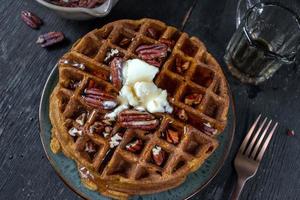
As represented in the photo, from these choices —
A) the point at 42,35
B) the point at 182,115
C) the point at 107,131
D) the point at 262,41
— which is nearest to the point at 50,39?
the point at 42,35

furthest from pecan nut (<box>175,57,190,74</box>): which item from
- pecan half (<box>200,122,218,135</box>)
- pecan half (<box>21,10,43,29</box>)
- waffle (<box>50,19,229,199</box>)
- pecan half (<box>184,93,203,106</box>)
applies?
pecan half (<box>21,10,43,29</box>)

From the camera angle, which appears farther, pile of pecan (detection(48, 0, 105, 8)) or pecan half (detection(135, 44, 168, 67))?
pile of pecan (detection(48, 0, 105, 8))

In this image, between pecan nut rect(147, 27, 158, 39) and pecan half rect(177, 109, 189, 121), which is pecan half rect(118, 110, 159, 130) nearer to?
pecan half rect(177, 109, 189, 121)

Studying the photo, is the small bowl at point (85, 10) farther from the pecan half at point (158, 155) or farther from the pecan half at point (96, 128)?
the pecan half at point (158, 155)

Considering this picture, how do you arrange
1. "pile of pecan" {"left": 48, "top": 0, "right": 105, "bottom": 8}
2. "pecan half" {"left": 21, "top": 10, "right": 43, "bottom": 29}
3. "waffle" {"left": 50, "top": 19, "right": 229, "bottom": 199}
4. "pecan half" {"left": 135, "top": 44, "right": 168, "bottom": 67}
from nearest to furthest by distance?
"waffle" {"left": 50, "top": 19, "right": 229, "bottom": 199} → "pecan half" {"left": 135, "top": 44, "right": 168, "bottom": 67} → "pile of pecan" {"left": 48, "top": 0, "right": 105, "bottom": 8} → "pecan half" {"left": 21, "top": 10, "right": 43, "bottom": 29}

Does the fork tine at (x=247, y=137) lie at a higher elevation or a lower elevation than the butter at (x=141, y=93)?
lower

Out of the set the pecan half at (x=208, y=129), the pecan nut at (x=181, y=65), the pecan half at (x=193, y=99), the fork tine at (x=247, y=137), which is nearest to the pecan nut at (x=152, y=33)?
the pecan nut at (x=181, y=65)
